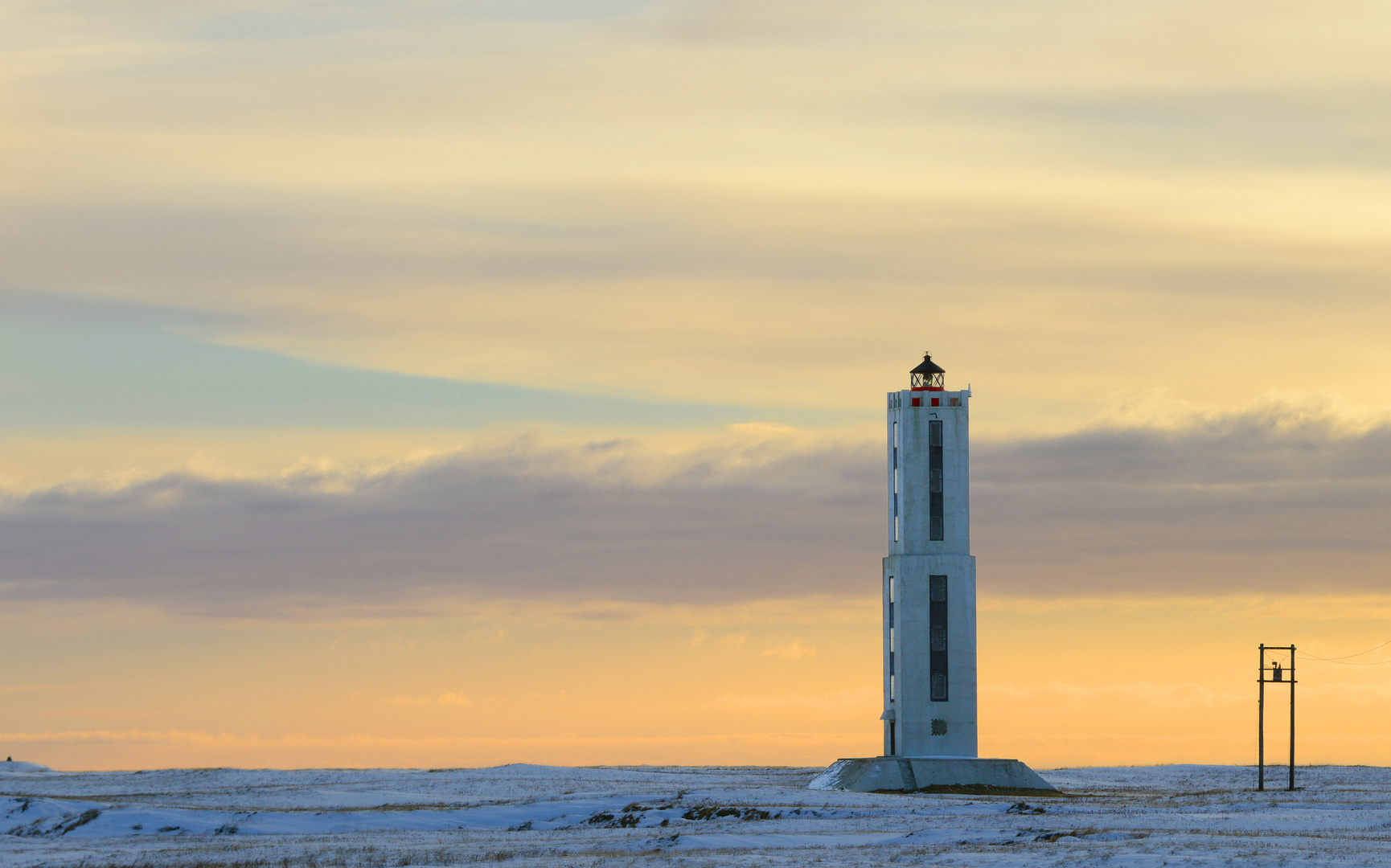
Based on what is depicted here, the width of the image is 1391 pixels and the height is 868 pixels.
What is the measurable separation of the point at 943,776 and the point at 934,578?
11.7m

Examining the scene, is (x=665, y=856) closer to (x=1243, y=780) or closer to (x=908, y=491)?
(x=908, y=491)

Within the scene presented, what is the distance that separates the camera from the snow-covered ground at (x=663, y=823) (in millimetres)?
59406

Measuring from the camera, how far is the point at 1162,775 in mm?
120000

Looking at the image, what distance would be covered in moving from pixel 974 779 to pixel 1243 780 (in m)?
25.3

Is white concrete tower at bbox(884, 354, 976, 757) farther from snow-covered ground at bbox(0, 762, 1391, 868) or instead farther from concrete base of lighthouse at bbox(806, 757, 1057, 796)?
snow-covered ground at bbox(0, 762, 1391, 868)

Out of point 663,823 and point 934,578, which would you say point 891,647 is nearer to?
point 934,578

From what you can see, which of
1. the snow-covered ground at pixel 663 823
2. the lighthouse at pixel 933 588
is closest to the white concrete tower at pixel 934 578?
the lighthouse at pixel 933 588

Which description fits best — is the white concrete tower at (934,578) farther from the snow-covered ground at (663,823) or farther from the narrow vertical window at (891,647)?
the snow-covered ground at (663,823)

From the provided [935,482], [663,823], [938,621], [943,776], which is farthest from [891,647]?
[663,823]

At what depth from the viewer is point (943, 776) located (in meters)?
98.4

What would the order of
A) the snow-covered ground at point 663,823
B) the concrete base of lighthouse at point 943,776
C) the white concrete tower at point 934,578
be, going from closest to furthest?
the snow-covered ground at point 663,823
the concrete base of lighthouse at point 943,776
the white concrete tower at point 934,578

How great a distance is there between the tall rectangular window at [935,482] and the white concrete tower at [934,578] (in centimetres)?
5

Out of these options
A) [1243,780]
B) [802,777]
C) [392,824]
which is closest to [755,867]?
[392,824]

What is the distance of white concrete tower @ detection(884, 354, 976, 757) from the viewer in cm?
10088
